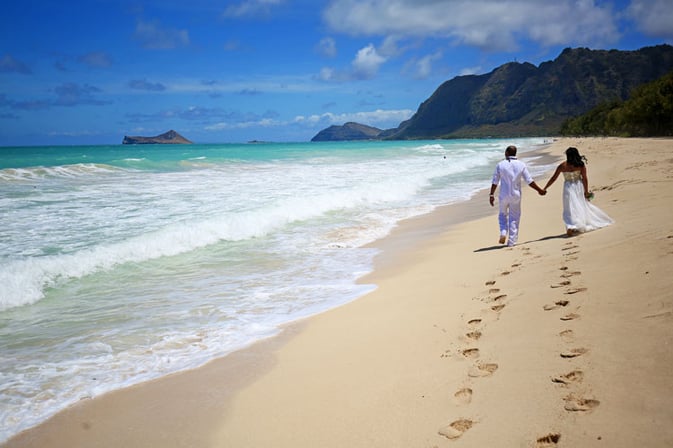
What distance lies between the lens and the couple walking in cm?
741

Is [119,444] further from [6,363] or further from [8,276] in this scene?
[8,276]

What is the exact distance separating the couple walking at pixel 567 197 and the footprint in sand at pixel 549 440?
5625 millimetres

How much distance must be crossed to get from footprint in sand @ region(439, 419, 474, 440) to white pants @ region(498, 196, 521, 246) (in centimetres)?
571

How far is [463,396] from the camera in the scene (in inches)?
117

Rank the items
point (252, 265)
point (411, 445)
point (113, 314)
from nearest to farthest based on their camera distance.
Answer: point (411, 445) < point (113, 314) < point (252, 265)

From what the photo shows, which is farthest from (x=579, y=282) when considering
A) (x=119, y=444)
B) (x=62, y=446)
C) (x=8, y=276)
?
(x=8, y=276)

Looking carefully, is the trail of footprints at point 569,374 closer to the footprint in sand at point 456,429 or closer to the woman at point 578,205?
the footprint in sand at point 456,429

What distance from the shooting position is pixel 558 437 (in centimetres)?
233

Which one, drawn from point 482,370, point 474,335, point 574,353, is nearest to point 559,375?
point 574,353

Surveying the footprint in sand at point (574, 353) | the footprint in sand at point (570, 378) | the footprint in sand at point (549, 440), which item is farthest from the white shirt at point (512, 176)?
the footprint in sand at point (549, 440)

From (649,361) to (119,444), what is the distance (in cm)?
367

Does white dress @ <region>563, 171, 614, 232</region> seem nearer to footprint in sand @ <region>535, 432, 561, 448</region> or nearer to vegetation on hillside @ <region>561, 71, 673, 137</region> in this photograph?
footprint in sand @ <region>535, 432, 561, 448</region>

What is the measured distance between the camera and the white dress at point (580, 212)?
7.36 m

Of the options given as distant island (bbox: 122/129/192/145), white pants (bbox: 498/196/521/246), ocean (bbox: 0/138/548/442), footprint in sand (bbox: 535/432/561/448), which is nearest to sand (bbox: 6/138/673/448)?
footprint in sand (bbox: 535/432/561/448)
